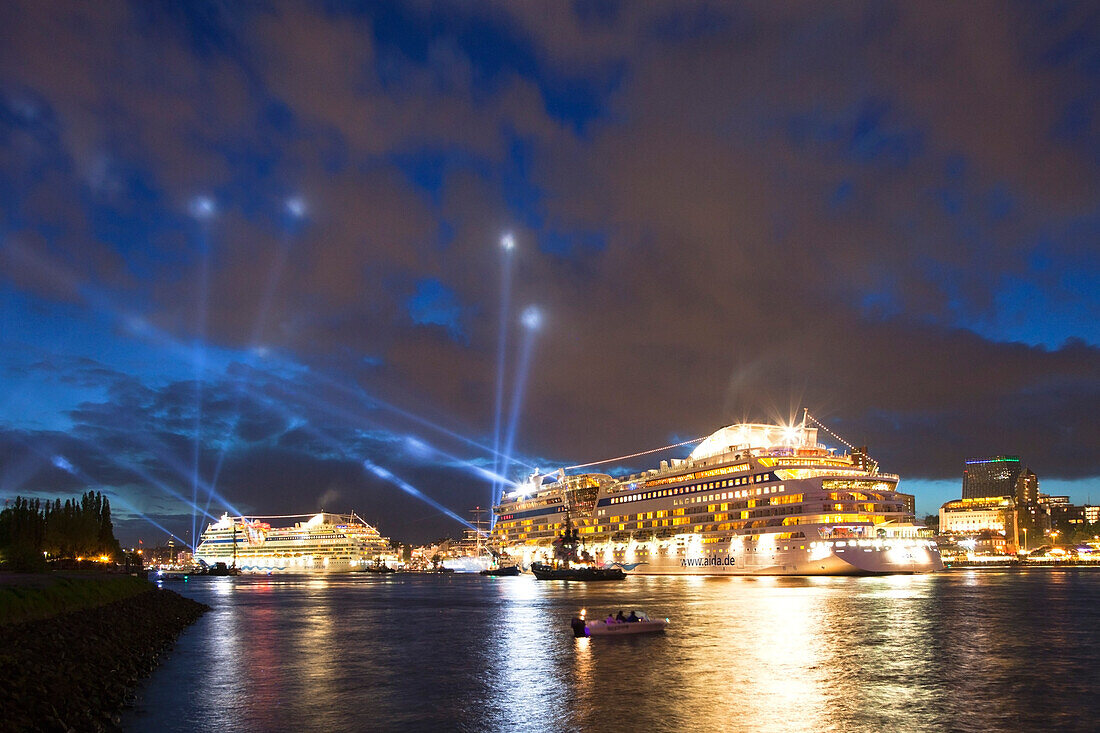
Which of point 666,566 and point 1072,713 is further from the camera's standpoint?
point 666,566

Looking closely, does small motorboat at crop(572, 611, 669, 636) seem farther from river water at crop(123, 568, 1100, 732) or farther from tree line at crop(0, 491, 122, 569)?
tree line at crop(0, 491, 122, 569)

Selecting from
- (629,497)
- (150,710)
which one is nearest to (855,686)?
(150,710)

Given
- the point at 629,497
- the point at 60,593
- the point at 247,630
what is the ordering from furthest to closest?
the point at 629,497, the point at 247,630, the point at 60,593

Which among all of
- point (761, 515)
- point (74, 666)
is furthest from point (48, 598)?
point (761, 515)

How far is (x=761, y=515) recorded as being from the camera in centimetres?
13862

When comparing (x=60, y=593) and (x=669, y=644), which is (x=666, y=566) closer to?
(x=669, y=644)

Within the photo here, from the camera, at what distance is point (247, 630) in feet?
212

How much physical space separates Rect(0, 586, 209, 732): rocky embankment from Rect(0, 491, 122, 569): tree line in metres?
43.1

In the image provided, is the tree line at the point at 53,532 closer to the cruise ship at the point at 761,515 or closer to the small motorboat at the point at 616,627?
the small motorboat at the point at 616,627

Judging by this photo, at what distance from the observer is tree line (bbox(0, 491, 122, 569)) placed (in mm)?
88625

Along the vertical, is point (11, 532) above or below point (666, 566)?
above

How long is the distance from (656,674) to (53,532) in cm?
9963

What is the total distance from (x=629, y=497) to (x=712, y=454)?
939 inches

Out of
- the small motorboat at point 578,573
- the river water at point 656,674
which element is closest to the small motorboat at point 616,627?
the river water at point 656,674
